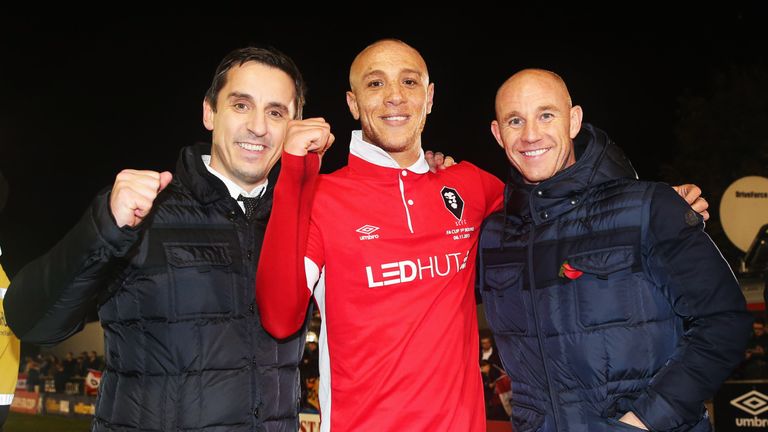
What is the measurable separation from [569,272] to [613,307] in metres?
0.23

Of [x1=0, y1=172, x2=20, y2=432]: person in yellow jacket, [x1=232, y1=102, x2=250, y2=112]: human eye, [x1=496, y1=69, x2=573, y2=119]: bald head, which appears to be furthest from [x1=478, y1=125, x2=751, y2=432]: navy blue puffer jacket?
[x1=0, y1=172, x2=20, y2=432]: person in yellow jacket

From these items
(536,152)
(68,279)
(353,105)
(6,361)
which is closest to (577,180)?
(536,152)

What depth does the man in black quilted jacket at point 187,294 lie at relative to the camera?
102 inches

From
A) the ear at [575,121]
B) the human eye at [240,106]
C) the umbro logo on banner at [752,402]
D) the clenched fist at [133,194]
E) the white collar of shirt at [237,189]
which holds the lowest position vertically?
the umbro logo on banner at [752,402]

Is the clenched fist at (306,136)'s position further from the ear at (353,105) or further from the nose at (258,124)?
the ear at (353,105)

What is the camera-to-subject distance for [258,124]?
3221mm

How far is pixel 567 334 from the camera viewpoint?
9.66 feet

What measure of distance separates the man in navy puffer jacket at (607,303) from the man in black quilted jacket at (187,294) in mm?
1101

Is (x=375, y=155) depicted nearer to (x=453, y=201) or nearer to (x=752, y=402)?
(x=453, y=201)

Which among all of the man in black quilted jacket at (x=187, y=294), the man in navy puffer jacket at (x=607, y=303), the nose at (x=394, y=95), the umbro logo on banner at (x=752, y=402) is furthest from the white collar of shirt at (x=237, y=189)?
the umbro logo on banner at (x=752, y=402)

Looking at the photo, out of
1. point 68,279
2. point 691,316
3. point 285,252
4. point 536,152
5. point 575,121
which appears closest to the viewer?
point 68,279

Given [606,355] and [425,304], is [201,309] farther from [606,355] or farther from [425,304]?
[606,355]

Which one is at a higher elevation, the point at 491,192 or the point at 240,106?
the point at 240,106

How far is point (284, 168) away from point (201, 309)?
704mm
